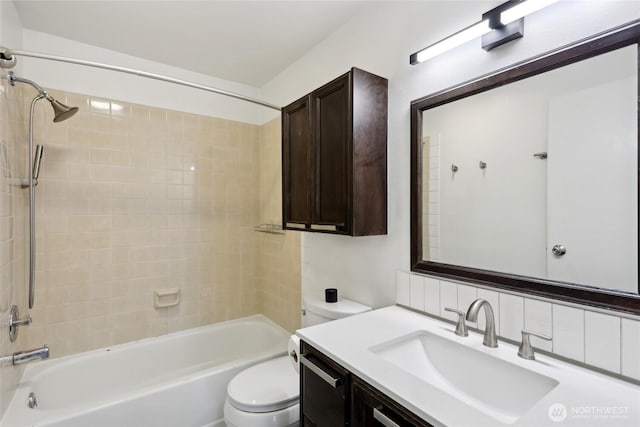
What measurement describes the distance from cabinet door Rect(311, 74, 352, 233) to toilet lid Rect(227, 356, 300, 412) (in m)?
0.87

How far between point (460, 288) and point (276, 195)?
1.70 meters

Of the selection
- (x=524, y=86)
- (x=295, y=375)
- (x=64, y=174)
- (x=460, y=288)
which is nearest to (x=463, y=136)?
(x=524, y=86)

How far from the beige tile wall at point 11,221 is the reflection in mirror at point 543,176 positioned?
200cm

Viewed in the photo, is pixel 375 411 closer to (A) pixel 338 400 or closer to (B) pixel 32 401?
(A) pixel 338 400

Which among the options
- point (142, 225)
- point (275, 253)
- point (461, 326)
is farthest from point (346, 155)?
point (142, 225)

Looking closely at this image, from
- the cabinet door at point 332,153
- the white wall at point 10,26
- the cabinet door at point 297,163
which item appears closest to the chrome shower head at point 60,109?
the white wall at point 10,26

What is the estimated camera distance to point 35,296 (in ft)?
6.47

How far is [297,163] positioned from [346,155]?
0.45 m

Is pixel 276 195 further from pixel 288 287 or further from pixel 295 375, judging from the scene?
pixel 295 375

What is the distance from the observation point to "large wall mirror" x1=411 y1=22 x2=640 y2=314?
2.90 ft

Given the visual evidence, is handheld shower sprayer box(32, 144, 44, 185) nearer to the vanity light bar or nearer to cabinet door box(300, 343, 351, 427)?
cabinet door box(300, 343, 351, 427)

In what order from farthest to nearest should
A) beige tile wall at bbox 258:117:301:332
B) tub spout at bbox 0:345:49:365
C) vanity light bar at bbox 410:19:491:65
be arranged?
beige tile wall at bbox 258:117:301:332 < tub spout at bbox 0:345:49:365 < vanity light bar at bbox 410:19:491:65

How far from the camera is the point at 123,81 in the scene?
7.33 feet

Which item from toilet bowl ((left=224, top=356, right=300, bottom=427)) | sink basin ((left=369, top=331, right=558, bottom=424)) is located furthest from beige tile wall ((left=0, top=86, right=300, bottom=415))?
sink basin ((left=369, top=331, right=558, bottom=424))
